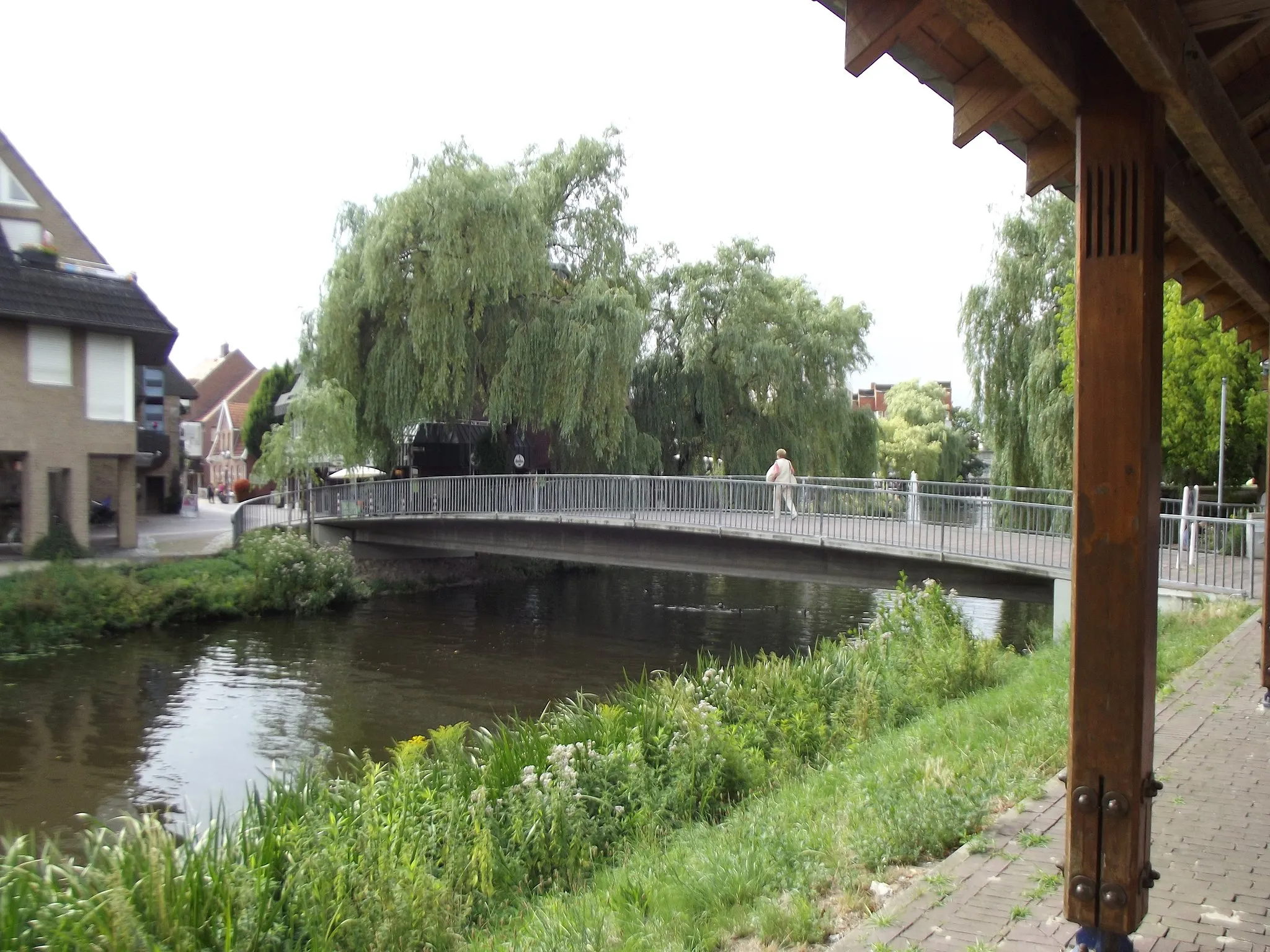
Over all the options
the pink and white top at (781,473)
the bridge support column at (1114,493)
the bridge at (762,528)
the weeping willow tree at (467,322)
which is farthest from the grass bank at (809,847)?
the weeping willow tree at (467,322)

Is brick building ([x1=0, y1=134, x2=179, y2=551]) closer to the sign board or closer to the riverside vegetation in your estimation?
the riverside vegetation

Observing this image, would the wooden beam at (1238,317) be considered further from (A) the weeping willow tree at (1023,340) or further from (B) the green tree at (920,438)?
(B) the green tree at (920,438)

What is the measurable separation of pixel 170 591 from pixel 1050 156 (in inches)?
837

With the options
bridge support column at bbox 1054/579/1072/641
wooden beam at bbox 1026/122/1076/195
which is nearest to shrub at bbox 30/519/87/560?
bridge support column at bbox 1054/579/1072/641

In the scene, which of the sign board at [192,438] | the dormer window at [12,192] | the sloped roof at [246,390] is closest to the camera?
the dormer window at [12,192]

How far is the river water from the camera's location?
1202 centimetres

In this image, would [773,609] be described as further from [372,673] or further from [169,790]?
[169,790]

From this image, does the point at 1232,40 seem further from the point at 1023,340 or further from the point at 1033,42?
the point at 1023,340

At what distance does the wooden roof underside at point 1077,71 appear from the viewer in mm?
3129

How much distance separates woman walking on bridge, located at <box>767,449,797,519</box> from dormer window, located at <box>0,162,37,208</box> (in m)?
21.6

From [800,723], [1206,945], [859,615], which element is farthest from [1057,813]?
[859,615]

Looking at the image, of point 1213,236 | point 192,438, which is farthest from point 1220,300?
point 192,438

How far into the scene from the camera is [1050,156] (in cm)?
440

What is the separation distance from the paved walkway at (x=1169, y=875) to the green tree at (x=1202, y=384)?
1398cm
